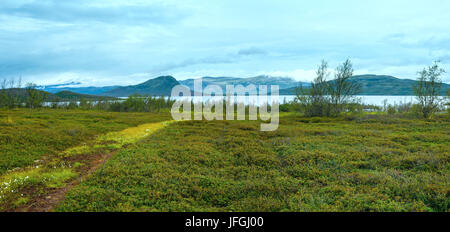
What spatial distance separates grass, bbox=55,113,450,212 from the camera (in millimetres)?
7465

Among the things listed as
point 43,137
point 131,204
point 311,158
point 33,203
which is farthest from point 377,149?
point 43,137

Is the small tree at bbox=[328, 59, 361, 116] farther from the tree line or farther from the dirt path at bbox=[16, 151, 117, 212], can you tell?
the dirt path at bbox=[16, 151, 117, 212]

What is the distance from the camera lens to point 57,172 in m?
10.7

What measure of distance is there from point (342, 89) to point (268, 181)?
115 ft

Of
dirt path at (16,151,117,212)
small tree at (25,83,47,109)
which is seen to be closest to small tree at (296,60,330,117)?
dirt path at (16,151,117,212)

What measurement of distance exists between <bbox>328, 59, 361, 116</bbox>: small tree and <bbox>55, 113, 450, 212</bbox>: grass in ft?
83.8

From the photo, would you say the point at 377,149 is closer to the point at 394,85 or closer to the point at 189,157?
the point at 189,157

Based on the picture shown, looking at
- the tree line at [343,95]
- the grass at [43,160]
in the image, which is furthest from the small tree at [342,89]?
the grass at [43,160]

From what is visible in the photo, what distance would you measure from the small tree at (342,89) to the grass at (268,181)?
25540 mm

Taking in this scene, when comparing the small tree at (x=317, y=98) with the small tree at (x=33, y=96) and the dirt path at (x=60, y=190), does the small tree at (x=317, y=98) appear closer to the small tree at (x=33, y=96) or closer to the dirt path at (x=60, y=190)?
the dirt path at (x=60, y=190)

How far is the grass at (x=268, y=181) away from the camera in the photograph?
746 cm

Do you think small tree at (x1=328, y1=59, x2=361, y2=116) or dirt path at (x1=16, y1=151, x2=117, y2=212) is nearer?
dirt path at (x1=16, y1=151, x2=117, y2=212)

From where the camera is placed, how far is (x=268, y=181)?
31.4 ft
